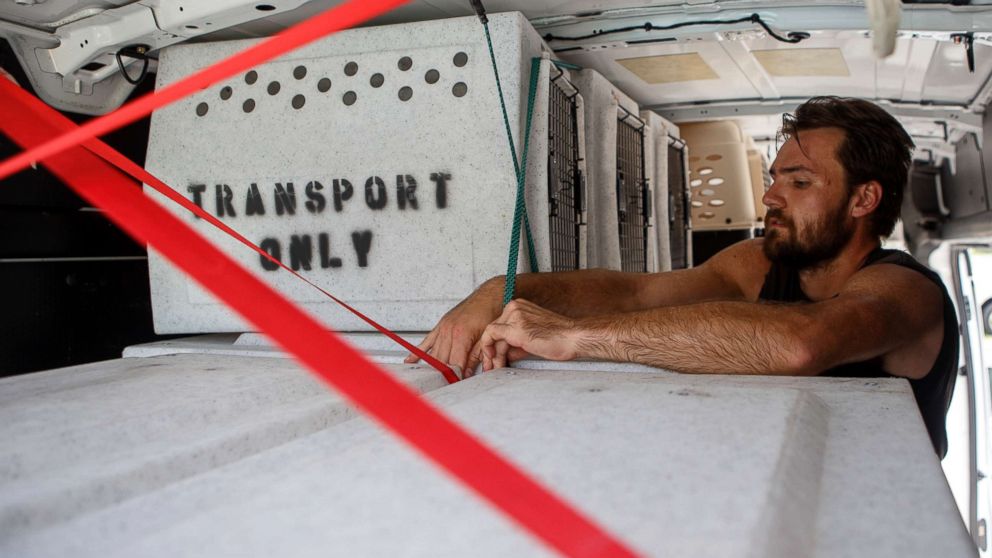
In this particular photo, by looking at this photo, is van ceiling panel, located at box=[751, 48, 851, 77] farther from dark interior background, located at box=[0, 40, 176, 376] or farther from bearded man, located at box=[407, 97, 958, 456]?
dark interior background, located at box=[0, 40, 176, 376]

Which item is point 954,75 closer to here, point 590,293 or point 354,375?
point 590,293

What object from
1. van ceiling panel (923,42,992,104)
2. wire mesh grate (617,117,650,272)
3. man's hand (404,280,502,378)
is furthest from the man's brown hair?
man's hand (404,280,502,378)

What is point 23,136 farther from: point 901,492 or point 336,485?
point 901,492

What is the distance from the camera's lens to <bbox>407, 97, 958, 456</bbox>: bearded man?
152cm

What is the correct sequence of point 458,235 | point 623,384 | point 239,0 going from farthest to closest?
point 458,235 → point 239,0 → point 623,384

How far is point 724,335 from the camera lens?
1.50 meters

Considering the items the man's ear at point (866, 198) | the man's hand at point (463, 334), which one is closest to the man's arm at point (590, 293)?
the man's hand at point (463, 334)

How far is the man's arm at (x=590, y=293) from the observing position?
5.70 ft

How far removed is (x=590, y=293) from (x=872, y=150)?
92 cm

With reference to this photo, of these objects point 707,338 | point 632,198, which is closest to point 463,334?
point 707,338

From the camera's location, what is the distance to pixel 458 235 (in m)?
2.08

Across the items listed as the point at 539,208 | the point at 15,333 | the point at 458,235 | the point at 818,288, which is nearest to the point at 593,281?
the point at 539,208

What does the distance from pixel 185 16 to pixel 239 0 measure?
0.70 feet

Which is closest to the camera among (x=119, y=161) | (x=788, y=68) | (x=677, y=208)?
(x=119, y=161)
